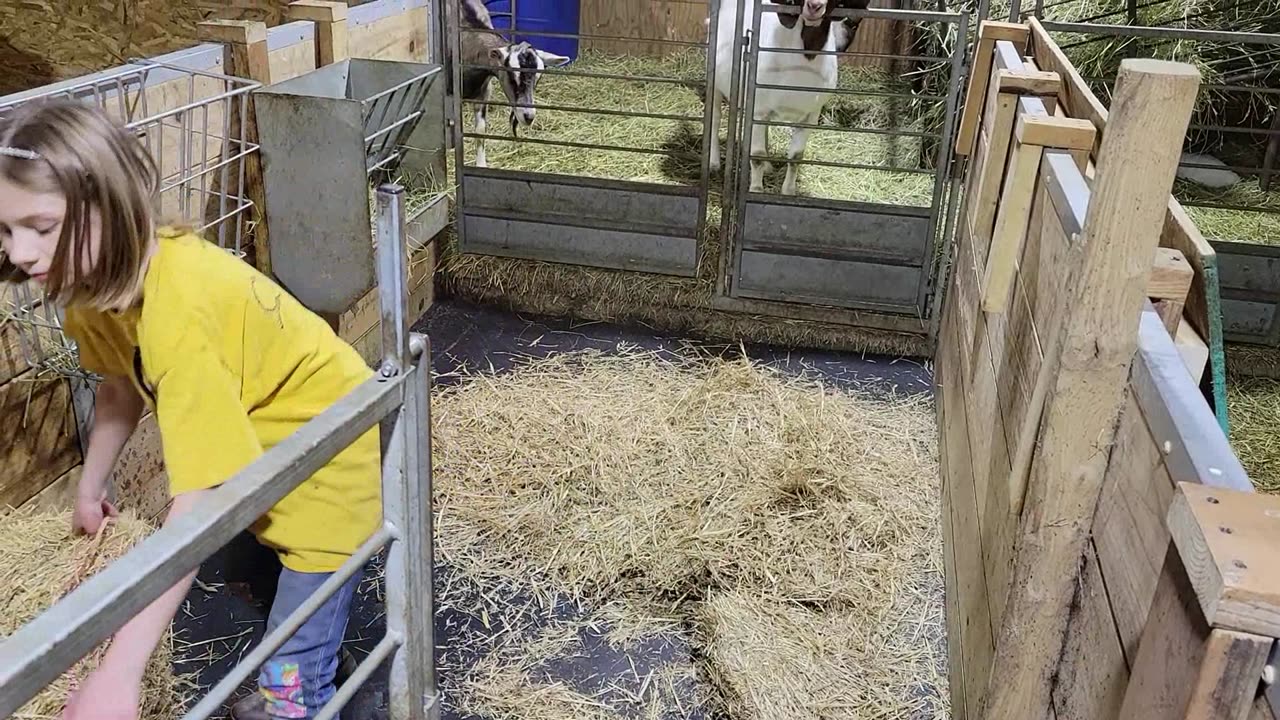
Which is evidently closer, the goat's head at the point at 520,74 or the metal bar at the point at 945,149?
the metal bar at the point at 945,149

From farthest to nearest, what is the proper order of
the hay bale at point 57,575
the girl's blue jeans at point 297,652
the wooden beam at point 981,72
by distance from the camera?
the wooden beam at point 981,72
the girl's blue jeans at point 297,652
the hay bale at point 57,575

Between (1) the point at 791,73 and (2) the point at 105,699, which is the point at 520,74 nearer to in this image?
(1) the point at 791,73

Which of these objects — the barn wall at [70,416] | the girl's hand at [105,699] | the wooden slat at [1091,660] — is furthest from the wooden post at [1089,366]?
the barn wall at [70,416]

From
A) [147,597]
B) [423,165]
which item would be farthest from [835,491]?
[147,597]

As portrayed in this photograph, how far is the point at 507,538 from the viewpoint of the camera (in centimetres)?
312

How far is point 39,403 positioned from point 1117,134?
2.43 meters

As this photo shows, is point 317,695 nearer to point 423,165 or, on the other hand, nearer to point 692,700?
point 692,700

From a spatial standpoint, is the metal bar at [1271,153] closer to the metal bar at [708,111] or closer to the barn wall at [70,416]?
the metal bar at [708,111]

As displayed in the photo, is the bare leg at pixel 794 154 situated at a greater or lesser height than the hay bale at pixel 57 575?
greater

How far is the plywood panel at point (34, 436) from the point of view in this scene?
7.89 feet

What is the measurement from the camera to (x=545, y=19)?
652cm

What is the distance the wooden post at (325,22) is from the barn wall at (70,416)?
0.04 m

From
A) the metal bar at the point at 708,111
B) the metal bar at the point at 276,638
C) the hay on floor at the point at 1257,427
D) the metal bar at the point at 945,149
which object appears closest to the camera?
the metal bar at the point at 276,638

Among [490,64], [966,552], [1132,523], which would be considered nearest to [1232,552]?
[1132,523]
